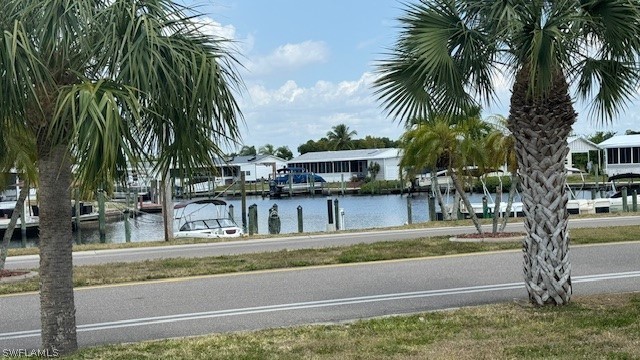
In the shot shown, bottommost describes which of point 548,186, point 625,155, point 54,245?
point 54,245

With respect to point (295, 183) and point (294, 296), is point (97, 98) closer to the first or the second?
point (294, 296)

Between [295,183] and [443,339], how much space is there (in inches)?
2787

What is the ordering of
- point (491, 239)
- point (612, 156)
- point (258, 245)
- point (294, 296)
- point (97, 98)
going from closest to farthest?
point (97, 98) < point (294, 296) < point (491, 239) < point (258, 245) < point (612, 156)

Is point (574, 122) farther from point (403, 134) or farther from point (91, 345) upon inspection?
point (403, 134)

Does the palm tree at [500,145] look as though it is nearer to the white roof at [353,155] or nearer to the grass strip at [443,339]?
the grass strip at [443,339]

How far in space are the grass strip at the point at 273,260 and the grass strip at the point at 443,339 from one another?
5.32m

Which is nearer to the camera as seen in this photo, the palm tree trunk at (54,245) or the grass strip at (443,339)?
the grass strip at (443,339)

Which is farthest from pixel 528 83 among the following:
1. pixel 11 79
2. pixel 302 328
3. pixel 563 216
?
pixel 11 79

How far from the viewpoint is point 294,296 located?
35.7 feet

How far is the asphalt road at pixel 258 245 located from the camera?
17.5 meters

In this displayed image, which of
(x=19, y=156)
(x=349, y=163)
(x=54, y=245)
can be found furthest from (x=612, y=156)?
(x=54, y=245)

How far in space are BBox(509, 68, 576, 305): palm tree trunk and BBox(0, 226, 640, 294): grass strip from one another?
5.81m

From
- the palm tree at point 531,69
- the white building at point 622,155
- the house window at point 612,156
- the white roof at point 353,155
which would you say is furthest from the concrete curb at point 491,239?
the white roof at point 353,155

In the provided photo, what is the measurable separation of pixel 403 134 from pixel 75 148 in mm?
14157
